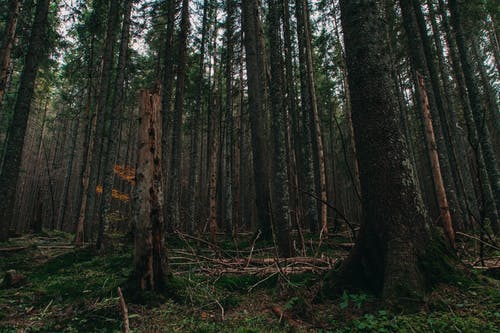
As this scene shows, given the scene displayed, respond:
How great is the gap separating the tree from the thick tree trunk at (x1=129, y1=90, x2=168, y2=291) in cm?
246

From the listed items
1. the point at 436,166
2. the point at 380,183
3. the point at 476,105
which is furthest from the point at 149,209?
the point at 476,105

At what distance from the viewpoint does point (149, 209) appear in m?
3.55

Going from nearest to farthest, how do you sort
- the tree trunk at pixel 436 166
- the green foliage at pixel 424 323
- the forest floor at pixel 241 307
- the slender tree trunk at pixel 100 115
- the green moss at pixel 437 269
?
the green foliage at pixel 424 323
the forest floor at pixel 241 307
the green moss at pixel 437 269
the tree trunk at pixel 436 166
the slender tree trunk at pixel 100 115

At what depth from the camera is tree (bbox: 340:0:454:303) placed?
2701 millimetres

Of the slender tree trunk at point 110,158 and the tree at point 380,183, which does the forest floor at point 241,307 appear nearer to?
the tree at point 380,183

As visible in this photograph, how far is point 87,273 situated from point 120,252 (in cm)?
216

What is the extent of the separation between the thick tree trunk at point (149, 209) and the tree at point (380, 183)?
2.46 m

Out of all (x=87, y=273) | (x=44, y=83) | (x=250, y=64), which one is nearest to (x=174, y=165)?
(x=250, y=64)

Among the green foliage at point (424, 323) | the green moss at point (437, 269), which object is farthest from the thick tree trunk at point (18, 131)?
the green moss at point (437, 269)

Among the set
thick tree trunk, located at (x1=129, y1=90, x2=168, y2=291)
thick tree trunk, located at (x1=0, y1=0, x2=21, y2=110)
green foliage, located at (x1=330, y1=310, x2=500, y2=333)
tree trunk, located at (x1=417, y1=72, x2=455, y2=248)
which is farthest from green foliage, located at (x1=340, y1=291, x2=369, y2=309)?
thick tree trunk, located at (x1=0, y1=0, x2=21, y2=110)

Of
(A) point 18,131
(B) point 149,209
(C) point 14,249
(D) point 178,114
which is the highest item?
(D) point 178,114

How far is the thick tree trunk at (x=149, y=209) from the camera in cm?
349

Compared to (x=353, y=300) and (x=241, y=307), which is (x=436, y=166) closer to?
(x=353, y=300)

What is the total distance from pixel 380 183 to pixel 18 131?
36.4 ft
